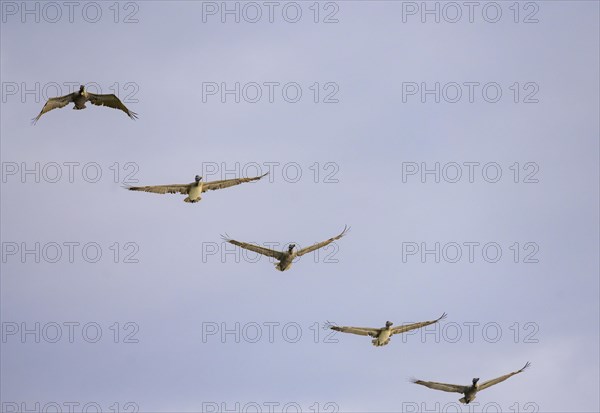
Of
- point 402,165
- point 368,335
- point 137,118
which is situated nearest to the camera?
point 137,118

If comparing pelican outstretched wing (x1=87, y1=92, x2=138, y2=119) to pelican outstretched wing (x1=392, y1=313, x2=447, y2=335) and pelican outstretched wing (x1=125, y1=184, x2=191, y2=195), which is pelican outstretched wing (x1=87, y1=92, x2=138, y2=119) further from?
pelican outstretched wing (x1=392, y1=313, x2=447, y2=335)

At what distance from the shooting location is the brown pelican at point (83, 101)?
74062 millimetres

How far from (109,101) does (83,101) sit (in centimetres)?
124

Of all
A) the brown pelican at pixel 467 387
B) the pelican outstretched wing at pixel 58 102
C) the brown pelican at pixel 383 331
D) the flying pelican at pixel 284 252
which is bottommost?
the brown pelican at pixel 467 387

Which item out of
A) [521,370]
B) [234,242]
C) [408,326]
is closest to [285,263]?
[234,242]

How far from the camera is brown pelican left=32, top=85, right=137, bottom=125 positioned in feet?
243

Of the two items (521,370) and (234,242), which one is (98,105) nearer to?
(234,242)

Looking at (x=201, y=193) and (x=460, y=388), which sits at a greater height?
(x=201, y=193)

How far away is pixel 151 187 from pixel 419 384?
1719 cm

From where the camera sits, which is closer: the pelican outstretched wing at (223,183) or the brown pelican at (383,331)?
the pelican outstretched wing at (223,183)

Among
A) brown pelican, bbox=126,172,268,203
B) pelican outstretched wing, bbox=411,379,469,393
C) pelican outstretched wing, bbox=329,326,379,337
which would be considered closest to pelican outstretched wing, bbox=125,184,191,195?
→ brown pelican, bbox=126,172,268,203

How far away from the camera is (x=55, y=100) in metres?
74.5

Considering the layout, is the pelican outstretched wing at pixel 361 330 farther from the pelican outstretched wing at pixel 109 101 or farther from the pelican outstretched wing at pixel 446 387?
the pelican outstretched wing at pixel 109 101

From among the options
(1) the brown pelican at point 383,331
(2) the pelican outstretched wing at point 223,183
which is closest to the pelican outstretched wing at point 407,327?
(1) the brown pelican at point 383,331
